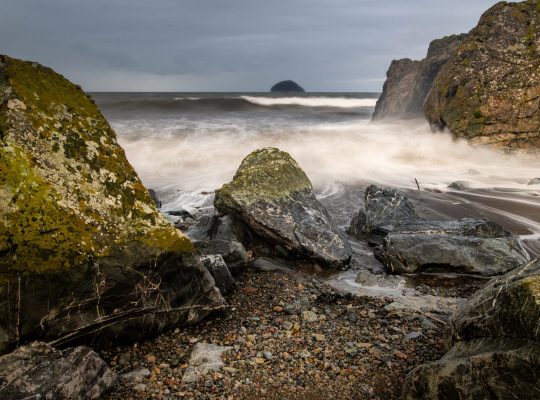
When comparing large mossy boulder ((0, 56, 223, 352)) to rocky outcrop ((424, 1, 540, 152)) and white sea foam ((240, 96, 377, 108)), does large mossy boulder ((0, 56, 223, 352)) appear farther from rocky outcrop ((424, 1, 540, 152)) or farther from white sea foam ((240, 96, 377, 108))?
white sea foam ((240, 96, 377, 108))

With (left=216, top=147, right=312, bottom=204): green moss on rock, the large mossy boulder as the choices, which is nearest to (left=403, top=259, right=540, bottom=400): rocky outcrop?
the large mossy boulder

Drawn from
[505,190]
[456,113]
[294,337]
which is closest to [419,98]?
[456,113]

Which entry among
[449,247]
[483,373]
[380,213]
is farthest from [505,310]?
[380,213]

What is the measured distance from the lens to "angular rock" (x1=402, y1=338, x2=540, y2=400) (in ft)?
8.63

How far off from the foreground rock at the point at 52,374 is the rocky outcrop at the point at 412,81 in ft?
96.6

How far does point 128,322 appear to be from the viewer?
13.5 ft

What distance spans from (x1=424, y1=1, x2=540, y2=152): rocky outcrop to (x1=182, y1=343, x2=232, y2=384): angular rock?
16.1 meters

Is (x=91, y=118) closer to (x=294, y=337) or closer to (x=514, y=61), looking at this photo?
(x=294, y=337)

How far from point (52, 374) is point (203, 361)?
1.30 m

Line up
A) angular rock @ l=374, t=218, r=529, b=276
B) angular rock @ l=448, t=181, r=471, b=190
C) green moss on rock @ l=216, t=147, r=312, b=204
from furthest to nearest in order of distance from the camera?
angular rock @ l=448, t=181, r=471, b=190
green moss on rock @ l=216, t=147, r=312, b=204
angular rock @ l=374, t=218, r=529, b=276

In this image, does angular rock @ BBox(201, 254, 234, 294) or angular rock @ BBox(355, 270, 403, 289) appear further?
angular rock @ BBox(355, 270, 403, 289)

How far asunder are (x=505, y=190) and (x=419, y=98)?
21.2 metres

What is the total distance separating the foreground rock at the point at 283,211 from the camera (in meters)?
6.99

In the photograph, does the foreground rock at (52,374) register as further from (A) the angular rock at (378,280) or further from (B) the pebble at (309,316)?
(A) the angular rock at (378,280)
